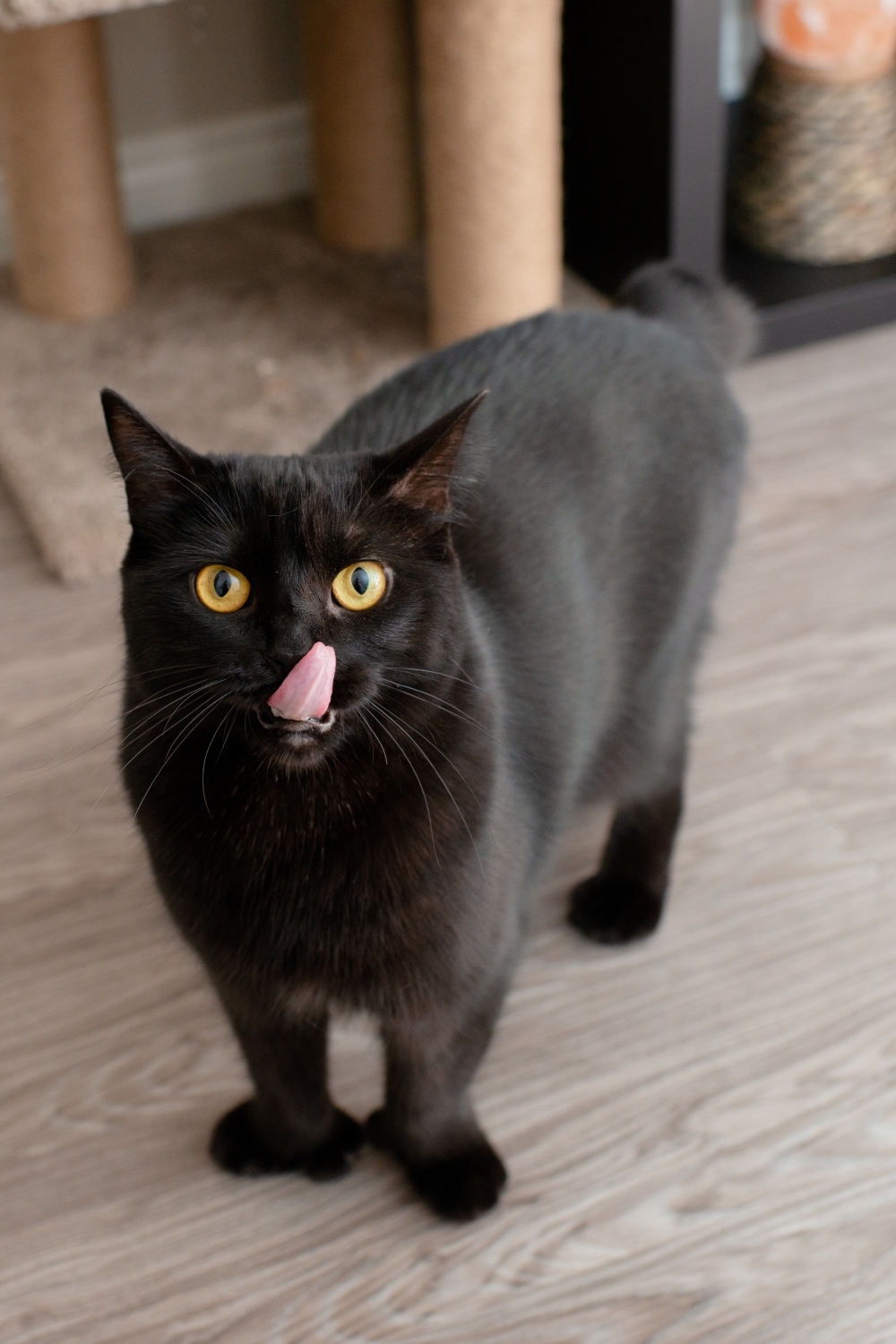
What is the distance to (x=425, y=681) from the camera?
2.77ft

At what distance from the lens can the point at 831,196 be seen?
80.2 inches

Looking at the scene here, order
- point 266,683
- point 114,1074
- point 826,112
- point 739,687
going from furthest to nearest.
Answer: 1. point 826,112
2. point 739,687
3. point 114,1074
4. point 266,683

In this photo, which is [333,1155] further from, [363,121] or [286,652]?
[363,121]

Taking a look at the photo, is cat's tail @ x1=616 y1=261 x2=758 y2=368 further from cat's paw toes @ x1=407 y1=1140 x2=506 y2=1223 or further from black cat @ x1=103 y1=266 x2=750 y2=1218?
cat's paw toes @ x1=407 y1=1140 x2=506 y2=1223

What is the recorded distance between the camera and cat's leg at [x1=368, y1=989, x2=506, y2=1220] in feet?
3.27

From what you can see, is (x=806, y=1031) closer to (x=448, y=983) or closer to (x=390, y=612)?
(x=448, y=983)

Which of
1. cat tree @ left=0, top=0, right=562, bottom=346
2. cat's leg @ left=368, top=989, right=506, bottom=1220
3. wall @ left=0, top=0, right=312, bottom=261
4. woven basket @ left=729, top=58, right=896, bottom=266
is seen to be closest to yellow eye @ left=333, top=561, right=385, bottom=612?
cat's leg @ left=368, top=989, right=506, bottom=1220

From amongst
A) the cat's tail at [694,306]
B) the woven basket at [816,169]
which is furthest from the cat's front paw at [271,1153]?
the woven basket at [816,169]

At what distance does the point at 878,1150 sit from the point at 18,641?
1059 millimetres

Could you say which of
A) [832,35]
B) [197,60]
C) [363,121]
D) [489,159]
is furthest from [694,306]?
[197,60]

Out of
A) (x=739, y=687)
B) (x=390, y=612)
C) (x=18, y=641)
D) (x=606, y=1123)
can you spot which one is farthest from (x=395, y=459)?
(x=18, y=641)

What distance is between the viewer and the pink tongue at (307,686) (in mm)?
749

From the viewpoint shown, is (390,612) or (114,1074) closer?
(390,612)

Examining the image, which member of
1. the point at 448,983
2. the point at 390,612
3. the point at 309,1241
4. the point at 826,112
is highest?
the point at 390,612
